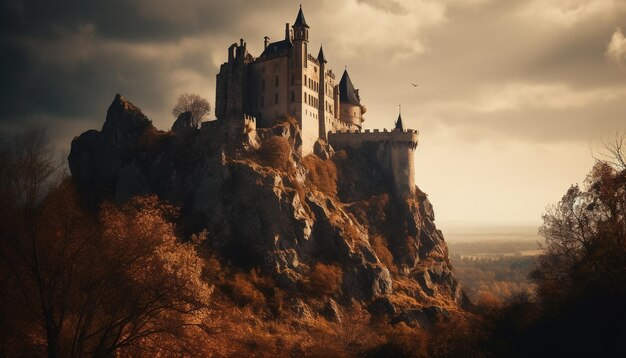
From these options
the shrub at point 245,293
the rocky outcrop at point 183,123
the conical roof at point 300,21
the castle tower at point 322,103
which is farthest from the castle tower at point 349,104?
the shrub at point 245,293

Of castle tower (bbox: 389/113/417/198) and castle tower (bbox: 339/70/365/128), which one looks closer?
castle tower (bbox: 389/113/417/198)

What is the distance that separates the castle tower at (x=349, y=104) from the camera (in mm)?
103500

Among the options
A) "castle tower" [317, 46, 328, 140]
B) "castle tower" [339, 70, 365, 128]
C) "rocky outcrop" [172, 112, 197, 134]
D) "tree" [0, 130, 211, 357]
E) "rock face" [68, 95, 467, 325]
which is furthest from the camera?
"castle tower" [339, 70, 365, 128]

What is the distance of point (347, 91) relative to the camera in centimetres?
10550

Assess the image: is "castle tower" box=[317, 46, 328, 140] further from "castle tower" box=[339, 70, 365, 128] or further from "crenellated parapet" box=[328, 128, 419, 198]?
"castle tower" box=[339, 70, 365, 128]

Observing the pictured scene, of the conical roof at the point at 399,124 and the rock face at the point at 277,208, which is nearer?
the rock face at the point at 277,208

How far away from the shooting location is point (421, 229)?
94938 millimetres

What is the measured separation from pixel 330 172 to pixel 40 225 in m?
64.9

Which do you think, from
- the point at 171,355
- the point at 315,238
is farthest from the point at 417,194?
the point at 171,355

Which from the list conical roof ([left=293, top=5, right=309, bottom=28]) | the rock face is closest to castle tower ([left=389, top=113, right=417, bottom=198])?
the rock face

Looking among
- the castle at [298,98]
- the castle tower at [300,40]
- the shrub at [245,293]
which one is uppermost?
the castle tower at [300,40]

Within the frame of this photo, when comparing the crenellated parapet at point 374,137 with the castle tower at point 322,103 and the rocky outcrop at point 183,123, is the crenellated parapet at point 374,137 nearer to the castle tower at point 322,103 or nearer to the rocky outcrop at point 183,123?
→ the castle tower at point 322,103

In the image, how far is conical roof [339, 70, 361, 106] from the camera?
4117 inches

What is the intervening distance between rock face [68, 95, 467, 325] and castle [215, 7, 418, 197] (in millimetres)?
4434
